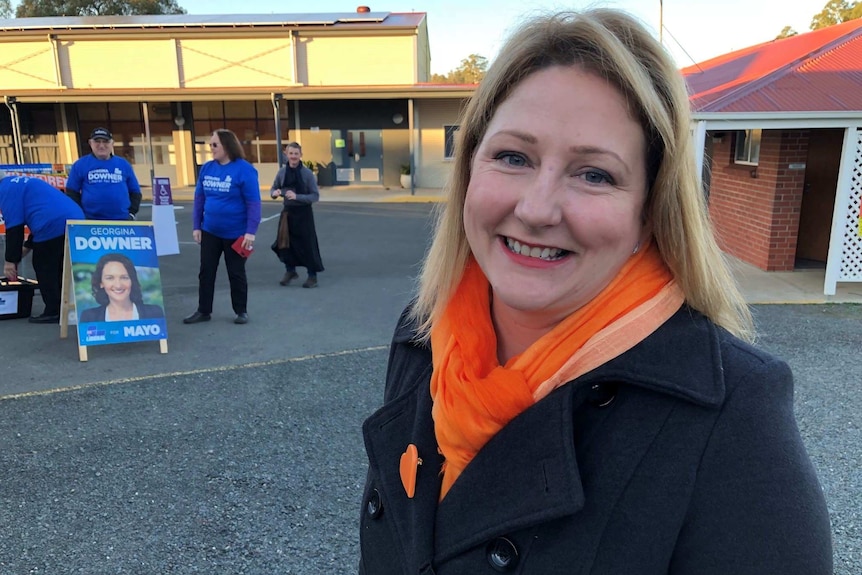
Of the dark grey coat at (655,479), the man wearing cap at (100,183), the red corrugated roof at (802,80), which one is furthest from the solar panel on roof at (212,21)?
the dark grey coat at (655,479)

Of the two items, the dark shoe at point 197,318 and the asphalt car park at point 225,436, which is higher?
the dark shoe at point 197,318

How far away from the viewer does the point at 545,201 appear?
1172mm

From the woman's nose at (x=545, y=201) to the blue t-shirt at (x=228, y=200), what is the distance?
5.54 m

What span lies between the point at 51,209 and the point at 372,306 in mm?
3527

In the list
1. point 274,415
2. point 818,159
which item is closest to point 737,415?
point 274,415

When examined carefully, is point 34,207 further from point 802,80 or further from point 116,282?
point 802,80

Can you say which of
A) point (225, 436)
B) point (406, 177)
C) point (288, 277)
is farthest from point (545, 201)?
point (406, 177)

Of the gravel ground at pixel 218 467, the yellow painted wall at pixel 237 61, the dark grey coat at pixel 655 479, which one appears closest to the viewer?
the dark grey coat at pixel 655 479

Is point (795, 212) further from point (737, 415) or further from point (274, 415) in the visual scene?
point (737, 415)

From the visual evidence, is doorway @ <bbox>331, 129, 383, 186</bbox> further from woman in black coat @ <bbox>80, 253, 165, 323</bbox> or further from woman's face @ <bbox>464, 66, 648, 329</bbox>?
woman's face @ <bbox>464, 66, 648, 329</bbox>

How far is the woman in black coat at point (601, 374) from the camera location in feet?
3.33

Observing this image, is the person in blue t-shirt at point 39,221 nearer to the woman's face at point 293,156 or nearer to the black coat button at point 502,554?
the woman's face at point 293,156

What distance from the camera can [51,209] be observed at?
6.39 meters

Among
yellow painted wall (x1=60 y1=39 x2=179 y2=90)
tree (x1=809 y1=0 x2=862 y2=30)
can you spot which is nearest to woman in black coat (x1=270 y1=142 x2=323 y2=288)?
yellow painted wall (x1=60 y1=39 x2=179 y2=90)
